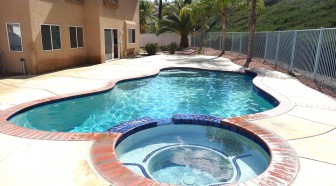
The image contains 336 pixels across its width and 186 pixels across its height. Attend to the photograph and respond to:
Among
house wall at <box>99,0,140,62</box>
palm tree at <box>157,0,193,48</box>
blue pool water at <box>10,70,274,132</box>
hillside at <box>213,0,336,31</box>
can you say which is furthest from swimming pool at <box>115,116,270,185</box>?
palm tree at <box>157,0,193,48</box>

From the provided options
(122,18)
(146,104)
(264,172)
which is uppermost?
(122,18)

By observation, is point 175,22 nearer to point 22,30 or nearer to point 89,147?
point 22,30

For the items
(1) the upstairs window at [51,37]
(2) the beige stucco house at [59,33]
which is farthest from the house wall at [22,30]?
(1) the upstairs window at [51,37]

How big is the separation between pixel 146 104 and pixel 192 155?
414cm

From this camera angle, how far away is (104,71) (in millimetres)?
13789

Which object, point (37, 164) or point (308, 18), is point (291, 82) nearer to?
point (37, 164)

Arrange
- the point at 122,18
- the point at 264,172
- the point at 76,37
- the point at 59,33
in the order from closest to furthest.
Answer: the point at 264,172, the point at 59,33, the point at 76,37, the point at 122,18

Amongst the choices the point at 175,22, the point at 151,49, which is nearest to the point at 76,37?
the point at 151,49

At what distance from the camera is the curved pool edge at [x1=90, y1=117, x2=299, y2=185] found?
11.7 ft

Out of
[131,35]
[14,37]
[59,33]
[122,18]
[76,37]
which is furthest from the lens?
[131,35]

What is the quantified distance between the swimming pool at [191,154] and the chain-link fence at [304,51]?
667 cm

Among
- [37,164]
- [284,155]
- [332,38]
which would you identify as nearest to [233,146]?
[284,155]

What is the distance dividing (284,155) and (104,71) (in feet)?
36.9

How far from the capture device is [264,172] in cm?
381
